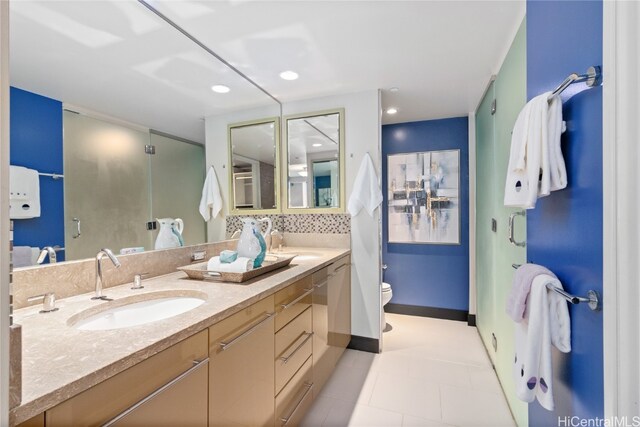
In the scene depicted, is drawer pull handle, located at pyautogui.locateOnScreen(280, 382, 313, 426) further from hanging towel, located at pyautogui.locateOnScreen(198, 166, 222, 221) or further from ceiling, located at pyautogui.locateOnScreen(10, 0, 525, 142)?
ceiling, located at pyautogui.locateOnScreen(10, 0, 525, 142)

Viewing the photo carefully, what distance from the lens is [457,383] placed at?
201 cm

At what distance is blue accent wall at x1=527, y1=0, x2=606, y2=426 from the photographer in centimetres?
75

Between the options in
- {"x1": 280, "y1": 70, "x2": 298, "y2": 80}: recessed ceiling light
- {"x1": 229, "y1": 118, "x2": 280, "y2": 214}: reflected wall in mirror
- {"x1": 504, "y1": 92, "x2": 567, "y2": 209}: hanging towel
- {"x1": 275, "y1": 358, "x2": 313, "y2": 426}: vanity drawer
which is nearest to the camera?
{"x1": 504, "y1": 92, "x2": 567, "y2": 209}: hanging towel

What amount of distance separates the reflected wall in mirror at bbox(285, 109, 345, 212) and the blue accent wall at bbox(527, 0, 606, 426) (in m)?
1.60

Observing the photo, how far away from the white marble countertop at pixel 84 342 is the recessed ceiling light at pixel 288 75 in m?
1.64


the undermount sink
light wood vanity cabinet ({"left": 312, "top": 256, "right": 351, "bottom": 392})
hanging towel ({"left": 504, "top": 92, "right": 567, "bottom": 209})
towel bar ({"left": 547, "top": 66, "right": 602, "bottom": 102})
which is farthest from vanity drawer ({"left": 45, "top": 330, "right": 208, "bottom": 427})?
towel bar ({"left": 547, "top": 66, "right": 602, "bottom": 102})

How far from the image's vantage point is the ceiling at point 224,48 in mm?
1160

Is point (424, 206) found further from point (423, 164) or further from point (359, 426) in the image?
point (359, 426)

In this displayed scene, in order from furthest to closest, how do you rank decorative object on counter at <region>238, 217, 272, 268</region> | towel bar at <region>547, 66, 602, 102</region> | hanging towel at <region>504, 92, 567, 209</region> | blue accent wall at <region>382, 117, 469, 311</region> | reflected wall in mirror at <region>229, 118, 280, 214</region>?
1. blue accent wall at <region>382, 117, 469, 311</region>
2. reflected wall in mirror at <region>229, 118, 280, 214</region>
3. decorative object on counter at <region>238, 217, 272, 268</region>
4. hanging towel at <region>504, 92, 567, 209</region>
5. towel bar at <region>547, 66, 602, 102</region>

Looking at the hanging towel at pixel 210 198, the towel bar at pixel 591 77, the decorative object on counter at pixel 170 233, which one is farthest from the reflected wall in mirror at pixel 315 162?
the towel bar at pixel 591 77

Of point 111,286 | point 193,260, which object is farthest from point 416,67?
point 111,286

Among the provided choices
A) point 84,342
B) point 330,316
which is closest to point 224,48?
point 84,342

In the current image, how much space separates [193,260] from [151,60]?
1.19 metres

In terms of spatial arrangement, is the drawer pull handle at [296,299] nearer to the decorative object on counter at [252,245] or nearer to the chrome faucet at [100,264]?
the decorative object on counter at [252,245]
